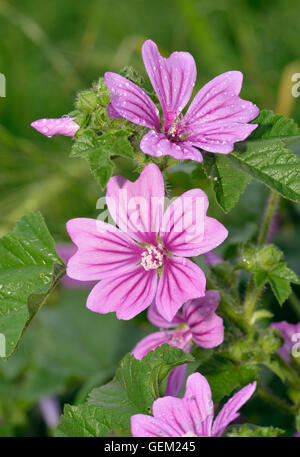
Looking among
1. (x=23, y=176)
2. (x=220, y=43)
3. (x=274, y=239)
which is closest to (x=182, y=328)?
(x=274, y=239)

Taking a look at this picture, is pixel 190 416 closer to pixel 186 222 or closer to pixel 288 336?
pixel 186 222

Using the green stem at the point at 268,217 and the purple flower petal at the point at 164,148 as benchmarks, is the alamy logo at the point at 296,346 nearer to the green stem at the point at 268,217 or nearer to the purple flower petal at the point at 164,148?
the green stem at the point at 268,217

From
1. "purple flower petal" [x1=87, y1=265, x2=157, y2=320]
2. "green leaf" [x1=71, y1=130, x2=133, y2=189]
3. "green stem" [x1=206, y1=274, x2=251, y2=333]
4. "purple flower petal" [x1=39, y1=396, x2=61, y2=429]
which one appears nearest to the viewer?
"green leaf" [x1=71, y1=130, x2=133, y2=189]

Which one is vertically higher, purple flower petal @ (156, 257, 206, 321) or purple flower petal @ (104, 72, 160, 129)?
purple flower petal @ (104, 72, 160, 129)

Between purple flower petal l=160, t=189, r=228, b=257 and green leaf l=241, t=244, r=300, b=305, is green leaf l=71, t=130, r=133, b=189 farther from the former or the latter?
green leaf l=241, t=244, r=300, b=305

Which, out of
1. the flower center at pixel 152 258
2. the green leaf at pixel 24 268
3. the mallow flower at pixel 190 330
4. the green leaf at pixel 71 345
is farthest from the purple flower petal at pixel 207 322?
the green leaf at pixel 71 345

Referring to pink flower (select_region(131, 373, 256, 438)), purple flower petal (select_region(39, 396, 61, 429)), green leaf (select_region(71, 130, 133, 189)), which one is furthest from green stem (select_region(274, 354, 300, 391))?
purple flower petal (select_region(39, 396, 61, 429))

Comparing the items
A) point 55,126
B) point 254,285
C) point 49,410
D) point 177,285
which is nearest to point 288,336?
point 254,285
